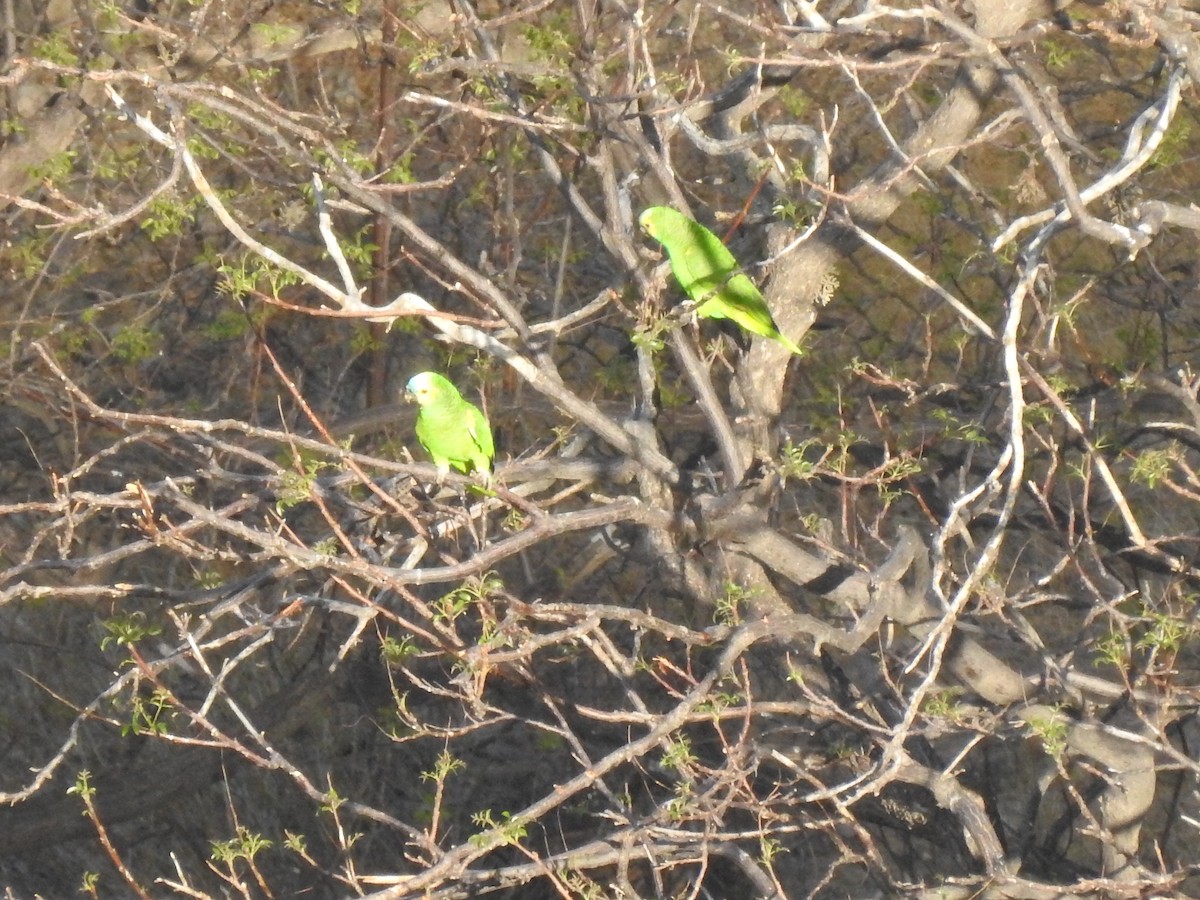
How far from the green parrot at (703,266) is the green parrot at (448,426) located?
0.87 meters

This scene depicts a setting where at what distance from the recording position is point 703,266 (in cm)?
353

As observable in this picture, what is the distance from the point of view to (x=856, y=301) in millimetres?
6551

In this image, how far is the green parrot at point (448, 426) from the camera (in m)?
4.14

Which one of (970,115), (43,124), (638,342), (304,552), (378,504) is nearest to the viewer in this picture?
(304,552)

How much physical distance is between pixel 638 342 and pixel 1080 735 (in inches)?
70.2

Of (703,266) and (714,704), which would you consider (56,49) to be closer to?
(703,266)

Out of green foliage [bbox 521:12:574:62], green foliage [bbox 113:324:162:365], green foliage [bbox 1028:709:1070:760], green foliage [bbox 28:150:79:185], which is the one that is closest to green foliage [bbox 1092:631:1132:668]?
green foliage [bbox 1028:709:1070:760]

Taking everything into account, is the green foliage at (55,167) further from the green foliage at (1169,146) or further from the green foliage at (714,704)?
the green foliage at (1169,146)

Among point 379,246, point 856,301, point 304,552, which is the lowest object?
point 856,301

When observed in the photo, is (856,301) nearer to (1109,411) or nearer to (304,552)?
(1109,411)

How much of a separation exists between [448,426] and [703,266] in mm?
1005

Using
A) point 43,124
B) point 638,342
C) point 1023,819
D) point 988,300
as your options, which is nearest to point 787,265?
point 638,342

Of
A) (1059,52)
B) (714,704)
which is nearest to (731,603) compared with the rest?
(714,704)

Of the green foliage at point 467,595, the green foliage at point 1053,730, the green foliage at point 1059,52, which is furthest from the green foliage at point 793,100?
the green foliage at point 467,595
